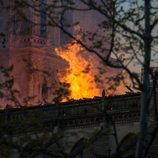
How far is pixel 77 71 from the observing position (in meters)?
71.8

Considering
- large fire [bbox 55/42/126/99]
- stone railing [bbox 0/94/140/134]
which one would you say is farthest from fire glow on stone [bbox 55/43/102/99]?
stone railing [bbox 0/94/140/134]

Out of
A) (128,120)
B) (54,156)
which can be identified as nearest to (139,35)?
(54,156)

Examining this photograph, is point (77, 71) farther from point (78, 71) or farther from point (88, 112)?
point (88, 112)

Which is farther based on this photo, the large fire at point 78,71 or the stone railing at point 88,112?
the large fire at point 78,71

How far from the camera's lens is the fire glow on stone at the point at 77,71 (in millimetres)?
67250

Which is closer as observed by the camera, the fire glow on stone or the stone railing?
the stone railing

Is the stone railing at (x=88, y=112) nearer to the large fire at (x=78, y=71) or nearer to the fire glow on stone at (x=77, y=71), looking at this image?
the large fire at (x=78, y=71)

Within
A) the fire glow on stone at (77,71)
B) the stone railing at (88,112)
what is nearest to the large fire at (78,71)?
the fire glow on stone at (77,71)

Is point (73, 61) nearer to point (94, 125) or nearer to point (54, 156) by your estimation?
point (94, 125)

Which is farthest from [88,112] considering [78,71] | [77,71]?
[77,71]

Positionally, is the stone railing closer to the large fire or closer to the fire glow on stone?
the large fire

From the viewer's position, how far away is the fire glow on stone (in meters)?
67.2

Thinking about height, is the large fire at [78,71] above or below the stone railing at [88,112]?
above

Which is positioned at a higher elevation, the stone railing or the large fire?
the large fire
